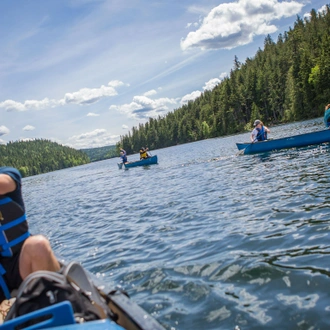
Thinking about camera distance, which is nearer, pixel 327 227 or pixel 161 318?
pixel 161 318

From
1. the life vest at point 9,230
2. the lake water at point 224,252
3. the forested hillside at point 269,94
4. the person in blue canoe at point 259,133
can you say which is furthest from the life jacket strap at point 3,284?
the forested hillside at point 269,94

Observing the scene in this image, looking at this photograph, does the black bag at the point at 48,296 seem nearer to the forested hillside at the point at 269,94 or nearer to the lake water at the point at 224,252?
the lake water at the point at 224,252

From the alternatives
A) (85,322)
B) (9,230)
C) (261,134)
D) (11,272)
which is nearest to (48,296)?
(85,322)

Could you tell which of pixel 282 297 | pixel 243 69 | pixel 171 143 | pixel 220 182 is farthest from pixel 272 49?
pixel 282 297

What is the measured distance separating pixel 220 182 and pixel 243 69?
117m

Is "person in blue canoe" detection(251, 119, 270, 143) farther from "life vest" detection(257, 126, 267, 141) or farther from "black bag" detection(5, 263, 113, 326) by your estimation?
"black bag" detection(5, 263, 113, 326)

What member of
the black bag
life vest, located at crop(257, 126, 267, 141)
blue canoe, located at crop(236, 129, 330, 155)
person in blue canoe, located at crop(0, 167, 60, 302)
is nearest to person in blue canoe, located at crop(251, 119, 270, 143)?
life vest, located at crop(257, 126, 267, 141)

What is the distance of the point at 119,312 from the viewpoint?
338 cm

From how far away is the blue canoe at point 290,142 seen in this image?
1975 cm

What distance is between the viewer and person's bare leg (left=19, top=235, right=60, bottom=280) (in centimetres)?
347

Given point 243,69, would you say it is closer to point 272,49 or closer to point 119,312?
point 272,49

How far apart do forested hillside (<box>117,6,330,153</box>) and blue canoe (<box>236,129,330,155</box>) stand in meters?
55.5

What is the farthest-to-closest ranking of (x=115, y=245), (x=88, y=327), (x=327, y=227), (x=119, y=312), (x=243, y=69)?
(x=243, y=69)
(x=115, y=245)
(x=327, y=227)
(x=119, y=312)
(x=88, y=327)

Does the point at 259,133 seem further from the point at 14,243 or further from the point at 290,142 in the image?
the point at 14,243
